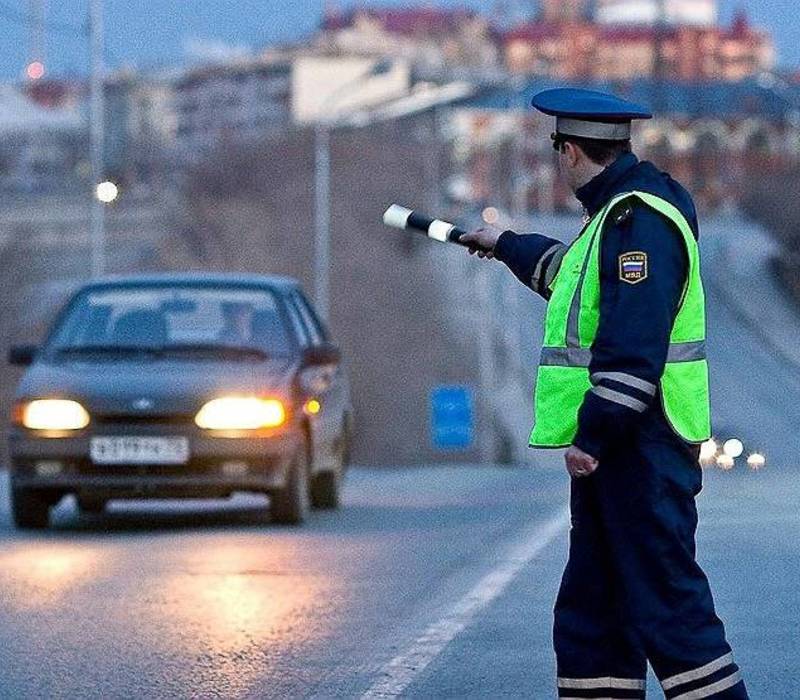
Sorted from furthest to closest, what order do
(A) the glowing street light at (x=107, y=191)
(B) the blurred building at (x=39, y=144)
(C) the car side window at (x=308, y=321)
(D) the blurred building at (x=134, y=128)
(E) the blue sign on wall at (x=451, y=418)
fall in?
(B) the blurred building at (x=39, y=144)
(D) the blurred building at (x=134, y=128)
(E) the blue sign on wall at (x=451, y=418)
(C) the car side window at (x=308, y=321)
(A) the glowing street light at (x=107, y=191)

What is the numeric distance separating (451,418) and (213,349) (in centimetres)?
2568

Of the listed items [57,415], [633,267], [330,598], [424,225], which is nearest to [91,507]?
[57,415]

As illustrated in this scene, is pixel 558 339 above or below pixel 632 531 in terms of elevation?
above

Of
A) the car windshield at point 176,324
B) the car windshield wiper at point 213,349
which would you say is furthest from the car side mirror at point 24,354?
the car windshield wiper at point 213,349

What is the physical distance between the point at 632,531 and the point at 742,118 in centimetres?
13833

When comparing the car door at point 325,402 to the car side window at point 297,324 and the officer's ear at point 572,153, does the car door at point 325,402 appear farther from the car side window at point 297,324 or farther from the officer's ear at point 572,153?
the officer's ear at point 572,153

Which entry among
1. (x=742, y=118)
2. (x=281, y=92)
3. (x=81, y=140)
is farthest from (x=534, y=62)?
(x=81, y=140)

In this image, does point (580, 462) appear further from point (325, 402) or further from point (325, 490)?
point (325, 490)

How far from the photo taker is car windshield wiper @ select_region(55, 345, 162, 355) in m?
15.7

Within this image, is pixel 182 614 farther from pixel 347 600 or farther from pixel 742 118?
pixel 742 118

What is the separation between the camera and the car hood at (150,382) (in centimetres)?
1495

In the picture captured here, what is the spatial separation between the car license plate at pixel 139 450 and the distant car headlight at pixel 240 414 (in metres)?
0.18

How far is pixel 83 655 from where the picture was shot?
917 cm

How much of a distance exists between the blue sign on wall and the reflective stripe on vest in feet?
111
